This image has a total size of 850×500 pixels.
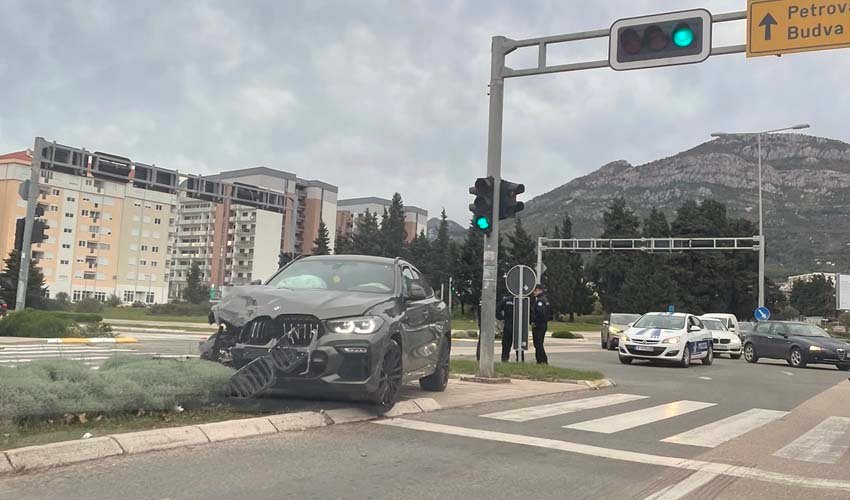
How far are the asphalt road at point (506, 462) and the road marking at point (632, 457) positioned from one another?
15 millimetres

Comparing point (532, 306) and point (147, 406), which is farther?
point (532, 306)

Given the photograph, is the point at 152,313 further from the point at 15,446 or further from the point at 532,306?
the point at 15,446

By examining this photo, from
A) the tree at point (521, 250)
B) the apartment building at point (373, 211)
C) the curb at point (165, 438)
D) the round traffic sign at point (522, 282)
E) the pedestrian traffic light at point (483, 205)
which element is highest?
the apartment building at point (373, 211)

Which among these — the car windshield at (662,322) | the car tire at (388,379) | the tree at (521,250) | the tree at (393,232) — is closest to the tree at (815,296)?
the tree at (521,250)

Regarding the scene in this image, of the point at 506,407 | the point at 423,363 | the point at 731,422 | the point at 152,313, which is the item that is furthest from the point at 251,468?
the point at 152,313

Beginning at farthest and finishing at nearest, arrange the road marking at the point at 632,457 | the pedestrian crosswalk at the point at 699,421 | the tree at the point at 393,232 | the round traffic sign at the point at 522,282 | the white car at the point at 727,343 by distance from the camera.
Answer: the tree at the point at 393,232
the white car at the point at 727,343
the round traffic sign at the point at 522,282
the pedestrian crosswalk at the point at 699,421
the road marking at the point at 632,457

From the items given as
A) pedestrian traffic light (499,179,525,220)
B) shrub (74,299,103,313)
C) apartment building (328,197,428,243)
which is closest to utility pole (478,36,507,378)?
pedestrian traffic light (499,179,525,220)

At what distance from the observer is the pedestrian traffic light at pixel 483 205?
484 inches

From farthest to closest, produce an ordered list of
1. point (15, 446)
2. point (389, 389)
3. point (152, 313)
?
point (152, 313), point (389, 389), point (15, 446)

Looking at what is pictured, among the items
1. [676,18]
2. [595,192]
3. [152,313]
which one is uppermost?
[595,192]

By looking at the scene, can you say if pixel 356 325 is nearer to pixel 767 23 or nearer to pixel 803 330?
pixel 767 23

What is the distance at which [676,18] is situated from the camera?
1119 centimetres

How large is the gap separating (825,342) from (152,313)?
5180 cm

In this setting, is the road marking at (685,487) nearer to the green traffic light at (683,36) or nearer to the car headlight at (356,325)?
the car headlight at (356,325)
